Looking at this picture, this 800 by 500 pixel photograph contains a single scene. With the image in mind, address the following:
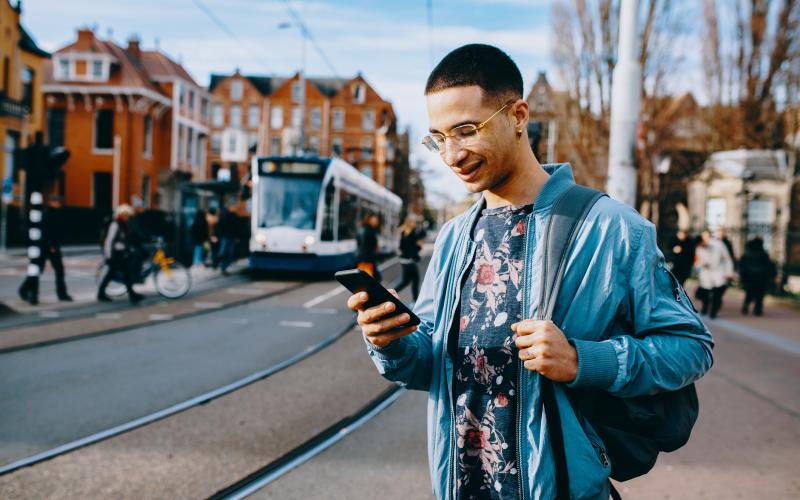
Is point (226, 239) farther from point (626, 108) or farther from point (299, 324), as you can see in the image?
point (626, 108)

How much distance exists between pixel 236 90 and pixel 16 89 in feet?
152

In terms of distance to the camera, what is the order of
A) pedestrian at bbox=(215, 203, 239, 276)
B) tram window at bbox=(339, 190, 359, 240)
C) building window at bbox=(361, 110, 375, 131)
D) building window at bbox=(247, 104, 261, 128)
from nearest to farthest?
1. tram window at bbox=(339, 190, 359, 240)
2. pedestrian at bbox=(215, 203, 239, 276)
3. building window at bbox=(361, 110, 375, 131)
4. building window at bbox=(247, 104, 261, 128)

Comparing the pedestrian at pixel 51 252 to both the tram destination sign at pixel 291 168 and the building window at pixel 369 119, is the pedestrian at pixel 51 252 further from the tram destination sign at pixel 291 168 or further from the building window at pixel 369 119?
the building window at pixel 369 119

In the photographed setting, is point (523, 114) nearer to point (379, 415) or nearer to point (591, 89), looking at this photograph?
point (379, 415)

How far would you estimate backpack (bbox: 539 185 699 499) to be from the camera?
1589 millimetres

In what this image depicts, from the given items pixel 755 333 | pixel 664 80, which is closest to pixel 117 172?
pixel 664 80

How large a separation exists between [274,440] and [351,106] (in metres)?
71.5

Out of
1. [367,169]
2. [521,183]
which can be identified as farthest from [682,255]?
[367,169]

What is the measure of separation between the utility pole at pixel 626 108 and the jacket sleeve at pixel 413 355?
6599 mm

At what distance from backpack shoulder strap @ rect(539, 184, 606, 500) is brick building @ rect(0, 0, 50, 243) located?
28.5 m

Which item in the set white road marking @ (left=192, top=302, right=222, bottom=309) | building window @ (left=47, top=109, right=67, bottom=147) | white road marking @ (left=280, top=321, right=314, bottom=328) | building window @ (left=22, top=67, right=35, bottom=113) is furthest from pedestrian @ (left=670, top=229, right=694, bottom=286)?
building window @ (left=47, top=109, right=67, bottom=147)

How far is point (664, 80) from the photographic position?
2531 cm

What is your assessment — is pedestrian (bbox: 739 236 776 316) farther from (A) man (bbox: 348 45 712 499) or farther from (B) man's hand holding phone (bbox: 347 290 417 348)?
(B) man's hand holding phone (bbox: 347 290 417 348)

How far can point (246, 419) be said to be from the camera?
16.8ft
